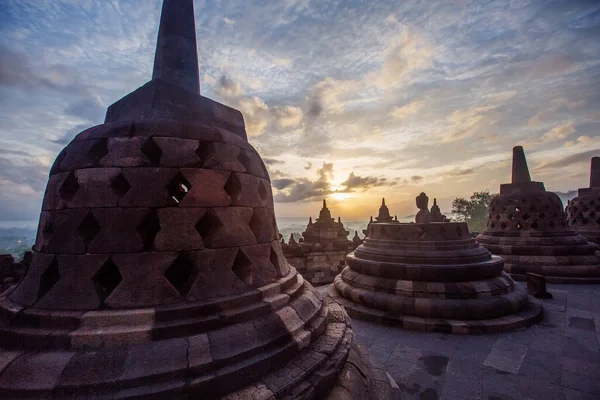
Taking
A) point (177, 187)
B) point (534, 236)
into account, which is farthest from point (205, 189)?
point (534, 236)

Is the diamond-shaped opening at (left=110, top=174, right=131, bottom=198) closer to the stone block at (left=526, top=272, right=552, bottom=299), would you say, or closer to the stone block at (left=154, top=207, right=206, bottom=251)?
the stone block at (left=154, top=207, right=206, bottom=251)

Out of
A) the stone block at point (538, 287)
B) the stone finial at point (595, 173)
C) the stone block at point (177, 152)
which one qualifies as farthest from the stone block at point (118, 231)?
the stone finial at point (595, 173)

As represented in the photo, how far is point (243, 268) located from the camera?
2689 millimetres

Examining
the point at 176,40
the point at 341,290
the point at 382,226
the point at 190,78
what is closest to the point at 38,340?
the point at 190,78

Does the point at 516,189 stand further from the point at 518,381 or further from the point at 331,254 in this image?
the point at 518,381

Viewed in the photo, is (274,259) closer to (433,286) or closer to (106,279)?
(106,279)

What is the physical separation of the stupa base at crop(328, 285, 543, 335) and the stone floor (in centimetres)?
12

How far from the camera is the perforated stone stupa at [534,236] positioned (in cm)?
862

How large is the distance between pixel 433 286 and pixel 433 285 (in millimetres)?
26

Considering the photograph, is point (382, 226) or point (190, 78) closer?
point (190, 78)

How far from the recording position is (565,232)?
31.3 feet

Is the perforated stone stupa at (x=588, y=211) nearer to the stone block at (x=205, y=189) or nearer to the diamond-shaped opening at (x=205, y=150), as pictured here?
the stone block at (x=205, y=189)

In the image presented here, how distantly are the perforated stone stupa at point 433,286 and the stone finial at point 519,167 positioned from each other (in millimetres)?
7384

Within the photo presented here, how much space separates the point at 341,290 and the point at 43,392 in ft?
18.4
